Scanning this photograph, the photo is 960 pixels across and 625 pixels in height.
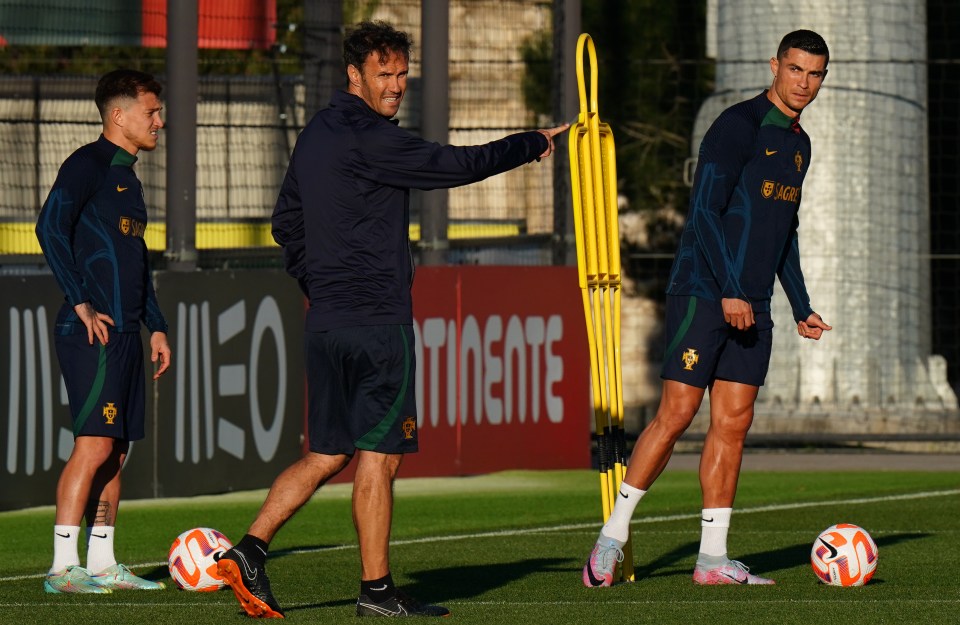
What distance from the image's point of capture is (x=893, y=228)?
16.0 meters

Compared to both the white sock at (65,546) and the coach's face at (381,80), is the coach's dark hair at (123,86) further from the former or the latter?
the white sock at (65,546)

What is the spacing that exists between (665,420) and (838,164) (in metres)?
9.05

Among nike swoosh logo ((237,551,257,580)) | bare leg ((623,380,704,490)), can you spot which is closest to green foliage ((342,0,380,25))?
bare leg ((623,380,704,490))

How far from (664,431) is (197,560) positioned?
1.79 meters

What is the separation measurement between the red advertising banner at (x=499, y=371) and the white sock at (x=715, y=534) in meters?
5.15

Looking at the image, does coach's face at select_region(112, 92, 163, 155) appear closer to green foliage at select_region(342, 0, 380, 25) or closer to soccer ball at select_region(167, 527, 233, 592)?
soccer ball at select_region(167, 527, 233, 592)

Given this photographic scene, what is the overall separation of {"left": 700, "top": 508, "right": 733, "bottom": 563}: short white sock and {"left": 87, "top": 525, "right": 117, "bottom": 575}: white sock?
2233 millimetres

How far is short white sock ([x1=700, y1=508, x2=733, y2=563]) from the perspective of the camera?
7355 millimetres

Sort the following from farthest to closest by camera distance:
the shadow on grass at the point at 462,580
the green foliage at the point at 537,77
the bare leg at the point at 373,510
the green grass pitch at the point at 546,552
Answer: the green foliage at the point at 537,77 < the shadow on grass at the point at 462,580 < the green grass pitch at the point at 546,552 < the bare leg at the point at 373,510

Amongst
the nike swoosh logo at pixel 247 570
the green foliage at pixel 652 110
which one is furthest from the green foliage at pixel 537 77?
the nike swoosh logo at pixel 247 570

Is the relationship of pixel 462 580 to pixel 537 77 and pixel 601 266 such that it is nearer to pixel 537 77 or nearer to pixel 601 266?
pixel 601 266

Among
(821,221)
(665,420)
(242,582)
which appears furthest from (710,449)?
(821,221)

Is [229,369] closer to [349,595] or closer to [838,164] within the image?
[349,595]

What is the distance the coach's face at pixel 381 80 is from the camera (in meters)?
6.32
